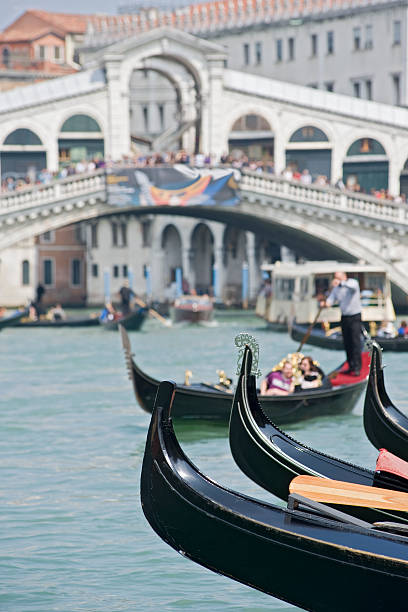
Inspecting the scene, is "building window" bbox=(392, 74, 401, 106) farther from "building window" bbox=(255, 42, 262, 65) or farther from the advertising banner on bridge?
the advertising banner on bridge

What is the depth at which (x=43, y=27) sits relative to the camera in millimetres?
37500

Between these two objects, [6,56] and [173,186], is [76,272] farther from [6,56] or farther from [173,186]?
[173,186]

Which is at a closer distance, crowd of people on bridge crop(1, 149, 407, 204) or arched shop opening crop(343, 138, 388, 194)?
crowd of people on bridge crop(1, 149, 407, 204)

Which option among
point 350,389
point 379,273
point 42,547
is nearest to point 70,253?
point 379,273

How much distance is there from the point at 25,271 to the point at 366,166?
34.1 ft

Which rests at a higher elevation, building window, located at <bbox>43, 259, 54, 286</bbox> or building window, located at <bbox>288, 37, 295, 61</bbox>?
building window, located at <bbox>288, 37, 295, 61</bbox>

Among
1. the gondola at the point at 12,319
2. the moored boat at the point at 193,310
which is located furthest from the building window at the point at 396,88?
the gondola at the point at 12,319

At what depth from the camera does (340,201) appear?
72.0ft

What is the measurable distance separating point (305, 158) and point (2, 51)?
15.5 meters

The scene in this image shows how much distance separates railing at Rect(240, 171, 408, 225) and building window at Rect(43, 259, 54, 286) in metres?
12.6

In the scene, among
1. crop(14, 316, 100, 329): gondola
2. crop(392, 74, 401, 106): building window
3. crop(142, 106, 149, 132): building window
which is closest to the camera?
crop(14, 316, 100, 329): gondola

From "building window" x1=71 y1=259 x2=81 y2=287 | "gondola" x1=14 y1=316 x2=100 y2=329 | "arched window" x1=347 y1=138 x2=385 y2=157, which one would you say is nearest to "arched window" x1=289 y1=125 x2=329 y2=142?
"arched window" x1=347 y1=138 x2=385 y2=157

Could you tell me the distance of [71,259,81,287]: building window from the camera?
34.2 m

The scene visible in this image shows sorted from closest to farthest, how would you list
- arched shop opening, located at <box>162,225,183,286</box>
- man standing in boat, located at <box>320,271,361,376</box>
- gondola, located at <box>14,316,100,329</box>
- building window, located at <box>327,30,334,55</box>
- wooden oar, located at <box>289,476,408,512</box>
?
wooden oar, located at <box>289,476,408,512</box> < man standing in boat, located at <box>320,271,361,376</box> < gondola, located at <box>14,316,100,329</box> < building window, located at <box>327,30,334,55</box> < arched shop opening, located at <box>162,225,183,286</box>
